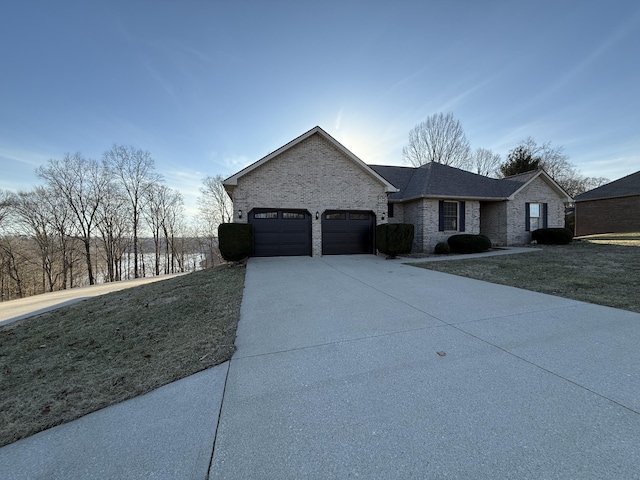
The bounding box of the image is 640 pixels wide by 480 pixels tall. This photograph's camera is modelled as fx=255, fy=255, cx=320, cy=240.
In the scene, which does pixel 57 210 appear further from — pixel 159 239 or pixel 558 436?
pixel 558 436

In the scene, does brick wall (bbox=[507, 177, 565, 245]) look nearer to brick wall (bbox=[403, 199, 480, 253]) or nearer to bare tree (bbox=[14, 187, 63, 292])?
brick wall (bbox=[403, 199, 480, 253])

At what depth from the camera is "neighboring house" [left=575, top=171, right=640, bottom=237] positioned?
21031mm

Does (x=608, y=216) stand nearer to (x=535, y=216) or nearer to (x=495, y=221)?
(x=535, y=216)

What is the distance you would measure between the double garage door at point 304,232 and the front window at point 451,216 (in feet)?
15.3

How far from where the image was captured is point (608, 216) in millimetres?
22438

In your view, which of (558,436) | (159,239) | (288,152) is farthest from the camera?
(159,239)

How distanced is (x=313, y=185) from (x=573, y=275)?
33.4ft

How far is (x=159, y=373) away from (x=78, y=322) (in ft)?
15.1

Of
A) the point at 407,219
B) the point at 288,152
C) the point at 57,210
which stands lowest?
the point at 407,219

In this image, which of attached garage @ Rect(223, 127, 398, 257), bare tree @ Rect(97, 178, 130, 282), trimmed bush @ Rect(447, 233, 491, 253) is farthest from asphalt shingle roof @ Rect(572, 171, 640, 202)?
bare tree @ Rect(97, 178, 130, 282)

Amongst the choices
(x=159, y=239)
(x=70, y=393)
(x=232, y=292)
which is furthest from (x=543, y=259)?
(x=159, y=239)

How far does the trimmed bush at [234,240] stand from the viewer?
34.4ft

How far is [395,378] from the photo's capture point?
2.69m

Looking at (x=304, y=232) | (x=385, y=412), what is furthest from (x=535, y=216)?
(x=385, y=412)
